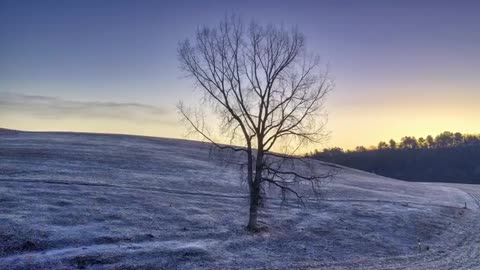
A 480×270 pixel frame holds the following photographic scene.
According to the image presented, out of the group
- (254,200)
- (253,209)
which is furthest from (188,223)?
(254,200)

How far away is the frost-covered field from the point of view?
75.5 feet

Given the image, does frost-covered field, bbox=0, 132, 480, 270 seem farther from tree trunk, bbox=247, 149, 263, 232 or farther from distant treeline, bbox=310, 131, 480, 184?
distant treeline, bbox=310, 131, 480, 184

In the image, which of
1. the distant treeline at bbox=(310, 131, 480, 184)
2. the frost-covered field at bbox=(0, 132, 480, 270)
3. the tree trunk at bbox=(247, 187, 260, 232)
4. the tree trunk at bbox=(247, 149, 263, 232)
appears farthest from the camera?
the distant treeline at bbox=(310, 131, 480, 184)

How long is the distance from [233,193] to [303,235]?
13175 mm

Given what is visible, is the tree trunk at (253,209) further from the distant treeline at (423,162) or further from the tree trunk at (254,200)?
the distant treeline at (423,162)

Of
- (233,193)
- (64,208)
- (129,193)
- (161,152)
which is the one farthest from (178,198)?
(161,152)

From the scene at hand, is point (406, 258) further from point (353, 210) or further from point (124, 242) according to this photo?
point (124, 242)

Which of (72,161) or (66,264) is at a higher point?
(72,161)

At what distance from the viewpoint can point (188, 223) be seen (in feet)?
Answer: 98.4

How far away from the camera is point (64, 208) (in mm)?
29047

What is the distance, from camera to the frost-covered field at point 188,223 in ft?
75.5

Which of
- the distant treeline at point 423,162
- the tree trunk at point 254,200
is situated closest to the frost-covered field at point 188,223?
the tree trunk at point 254,200

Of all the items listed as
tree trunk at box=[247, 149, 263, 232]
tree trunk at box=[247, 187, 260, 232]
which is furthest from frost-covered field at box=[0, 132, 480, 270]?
tree trunk at box=[247, 149, 263, 232]

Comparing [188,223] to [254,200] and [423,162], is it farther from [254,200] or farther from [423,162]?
[423,162]
